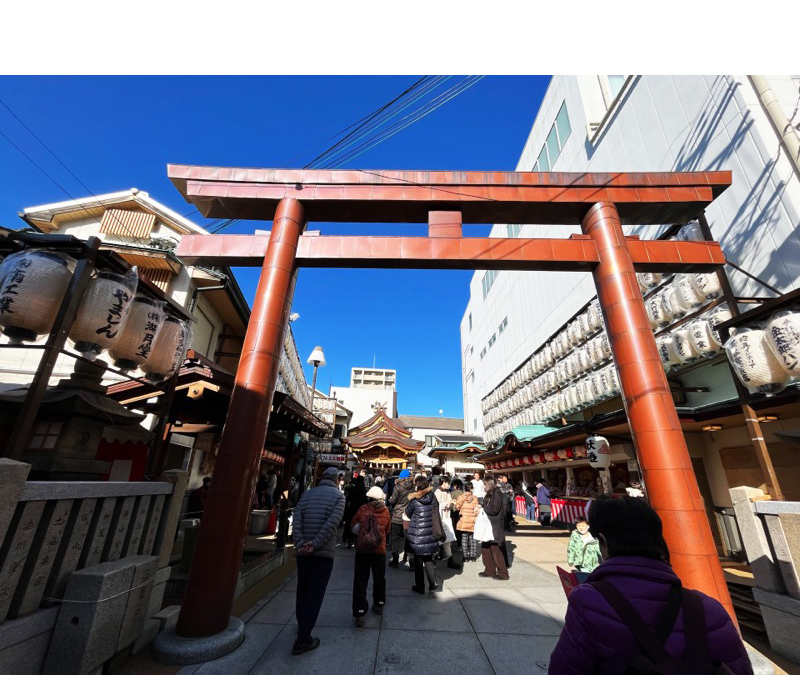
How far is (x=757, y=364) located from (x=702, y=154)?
7437mm

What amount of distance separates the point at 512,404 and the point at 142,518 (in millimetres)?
23411

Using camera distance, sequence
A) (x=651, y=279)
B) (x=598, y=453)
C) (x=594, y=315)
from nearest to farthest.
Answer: (x=598, y=453)
(x=651, y=279)
(x=594, y=315)

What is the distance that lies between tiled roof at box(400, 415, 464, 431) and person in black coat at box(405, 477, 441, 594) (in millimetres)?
61386

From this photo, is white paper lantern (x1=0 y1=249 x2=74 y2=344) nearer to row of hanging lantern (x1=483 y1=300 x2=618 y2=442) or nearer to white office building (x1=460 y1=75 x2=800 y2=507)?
row of hanging lantern (x1=483 y1=300 x2=618 y2=442)

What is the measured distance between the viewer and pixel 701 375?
1009 centimetres

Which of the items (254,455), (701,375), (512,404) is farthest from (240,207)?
(512,404)

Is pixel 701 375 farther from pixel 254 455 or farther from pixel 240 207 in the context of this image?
pixel 240 207

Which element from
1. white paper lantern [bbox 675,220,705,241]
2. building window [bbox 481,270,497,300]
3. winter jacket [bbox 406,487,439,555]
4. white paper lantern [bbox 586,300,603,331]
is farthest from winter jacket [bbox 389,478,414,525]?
building window [bbox 481,270,497,300]

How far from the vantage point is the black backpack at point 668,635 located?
1399mm

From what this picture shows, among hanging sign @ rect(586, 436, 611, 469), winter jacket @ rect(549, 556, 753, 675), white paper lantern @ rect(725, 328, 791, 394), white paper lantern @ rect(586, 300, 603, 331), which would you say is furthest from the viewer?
white paper lantern @ rect(586, 300, 603, 331)

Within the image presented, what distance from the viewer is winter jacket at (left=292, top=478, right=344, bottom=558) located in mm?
4293

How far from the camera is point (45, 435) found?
5074 mm

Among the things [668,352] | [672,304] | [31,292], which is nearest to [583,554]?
[668,352]

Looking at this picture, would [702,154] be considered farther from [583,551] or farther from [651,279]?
[583,551]
